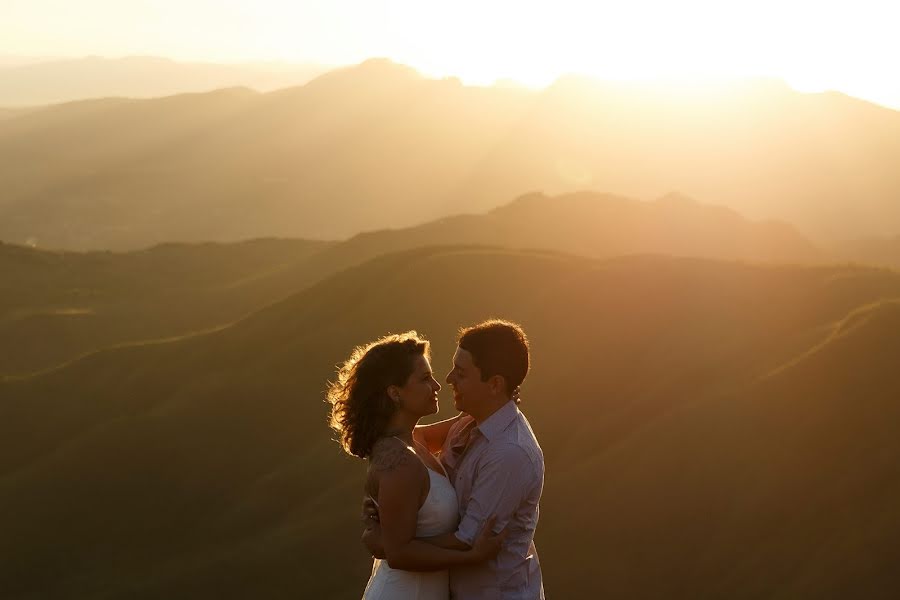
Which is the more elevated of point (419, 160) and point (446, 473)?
point (419, 160)

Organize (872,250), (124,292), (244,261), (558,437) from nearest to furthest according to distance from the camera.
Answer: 1. (558,437)
2. (124,292)
3. (244,261)
4. (872,250)

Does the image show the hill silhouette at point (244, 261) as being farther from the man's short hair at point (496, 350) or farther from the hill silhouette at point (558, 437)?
the man's short hair at point (496, 350)

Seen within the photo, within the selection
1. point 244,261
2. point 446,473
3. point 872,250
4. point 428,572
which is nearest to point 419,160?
point 872,250

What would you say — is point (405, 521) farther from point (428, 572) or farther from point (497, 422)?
point (497, 422)

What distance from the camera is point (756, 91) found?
123 metres

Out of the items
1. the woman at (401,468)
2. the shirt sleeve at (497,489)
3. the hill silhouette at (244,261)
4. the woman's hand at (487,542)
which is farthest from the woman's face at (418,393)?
the hill silhouette at (244,261)

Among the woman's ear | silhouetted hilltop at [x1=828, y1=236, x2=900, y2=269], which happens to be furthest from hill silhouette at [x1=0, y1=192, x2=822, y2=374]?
the woman's ear

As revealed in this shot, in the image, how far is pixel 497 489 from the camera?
4.58 m

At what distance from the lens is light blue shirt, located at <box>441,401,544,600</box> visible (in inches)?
181

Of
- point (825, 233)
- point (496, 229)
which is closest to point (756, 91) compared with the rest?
point (825, 233)

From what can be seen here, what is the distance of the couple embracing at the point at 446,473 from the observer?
14.9 ft

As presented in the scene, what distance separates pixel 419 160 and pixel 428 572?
121259mm

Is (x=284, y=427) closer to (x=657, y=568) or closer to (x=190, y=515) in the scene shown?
(x=190, y=515)

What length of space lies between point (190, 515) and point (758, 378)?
1012 cm
